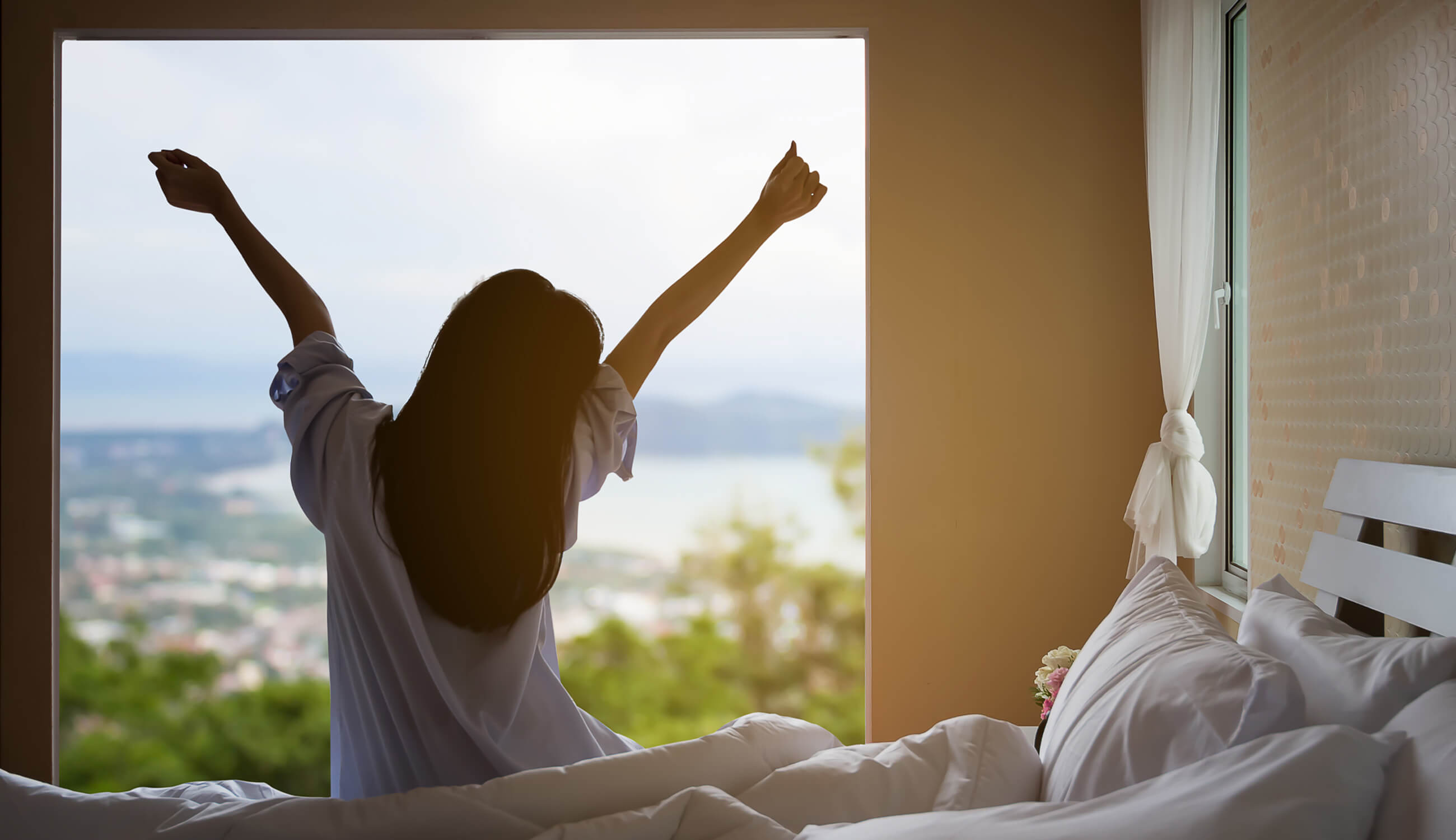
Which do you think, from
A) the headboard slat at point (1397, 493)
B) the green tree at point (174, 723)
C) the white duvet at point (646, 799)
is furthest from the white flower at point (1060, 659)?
the green tree at point (174, 723)

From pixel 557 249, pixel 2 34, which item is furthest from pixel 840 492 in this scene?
pixel 2 34

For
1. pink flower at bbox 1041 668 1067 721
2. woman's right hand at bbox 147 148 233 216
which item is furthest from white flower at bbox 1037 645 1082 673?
woman's right hand at bbox 147 148 233 216

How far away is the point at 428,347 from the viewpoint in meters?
2.98

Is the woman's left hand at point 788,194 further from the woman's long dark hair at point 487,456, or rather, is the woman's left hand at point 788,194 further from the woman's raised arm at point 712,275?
the woman's long dark hair at point 487,456

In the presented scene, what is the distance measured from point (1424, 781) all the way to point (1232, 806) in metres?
0.17

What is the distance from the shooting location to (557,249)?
116 inches

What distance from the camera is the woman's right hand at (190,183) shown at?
1.23 metres

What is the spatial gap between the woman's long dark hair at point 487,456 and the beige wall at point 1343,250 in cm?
130

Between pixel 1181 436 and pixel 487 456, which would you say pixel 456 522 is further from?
pixel 1181 436

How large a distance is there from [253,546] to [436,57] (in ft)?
5.59

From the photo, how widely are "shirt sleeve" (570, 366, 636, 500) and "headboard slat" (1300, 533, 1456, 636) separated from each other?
1.10m

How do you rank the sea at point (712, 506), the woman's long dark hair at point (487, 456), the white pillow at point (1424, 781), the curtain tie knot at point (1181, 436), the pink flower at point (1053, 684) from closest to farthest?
the white pillow at point (1424, 781), the woman's long dark hair at point (487, 456), the pink flower at point (1053, 684), the curtain tie knot at point (1181, 436), the sea at point (712, 506)

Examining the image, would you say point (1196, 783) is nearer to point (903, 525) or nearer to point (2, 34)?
point (903, 525)

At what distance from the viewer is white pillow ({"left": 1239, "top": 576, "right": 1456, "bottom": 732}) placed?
918 millimetres
